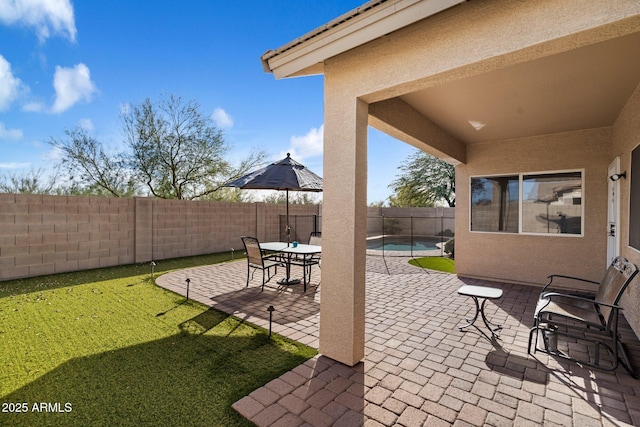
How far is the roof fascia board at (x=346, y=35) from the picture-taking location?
2.14m

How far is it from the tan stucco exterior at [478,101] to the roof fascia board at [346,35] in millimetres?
32

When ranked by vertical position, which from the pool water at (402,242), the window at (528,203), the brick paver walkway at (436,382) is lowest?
the pool water at (402,242)

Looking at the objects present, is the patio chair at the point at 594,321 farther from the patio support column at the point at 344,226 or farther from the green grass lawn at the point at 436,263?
the green grass lawn at the point at 436,263

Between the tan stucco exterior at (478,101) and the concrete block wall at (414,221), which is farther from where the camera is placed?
the concrete block wall at (414,221)

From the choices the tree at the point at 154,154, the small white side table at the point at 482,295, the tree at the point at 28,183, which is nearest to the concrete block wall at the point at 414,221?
the tree at the point at 154,154

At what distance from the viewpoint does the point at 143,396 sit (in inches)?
91.0

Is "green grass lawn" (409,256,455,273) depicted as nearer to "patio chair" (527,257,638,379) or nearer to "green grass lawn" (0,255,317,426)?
"patio chair" (527,257,638,379)

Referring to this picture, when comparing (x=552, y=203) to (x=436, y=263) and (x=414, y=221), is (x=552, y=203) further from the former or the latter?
(x=414, y=221)

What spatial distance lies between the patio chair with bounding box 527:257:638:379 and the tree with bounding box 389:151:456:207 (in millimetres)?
15082

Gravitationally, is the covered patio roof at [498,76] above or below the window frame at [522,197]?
above

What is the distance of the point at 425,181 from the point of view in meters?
18.5

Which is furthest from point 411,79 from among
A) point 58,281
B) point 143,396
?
point 58,281

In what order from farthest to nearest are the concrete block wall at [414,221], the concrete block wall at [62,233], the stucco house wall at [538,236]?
the concrete block wall at [414,221] < the concrete block wall at [62,233] < the stucco house wall at [538,236]

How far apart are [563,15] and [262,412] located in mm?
3314
